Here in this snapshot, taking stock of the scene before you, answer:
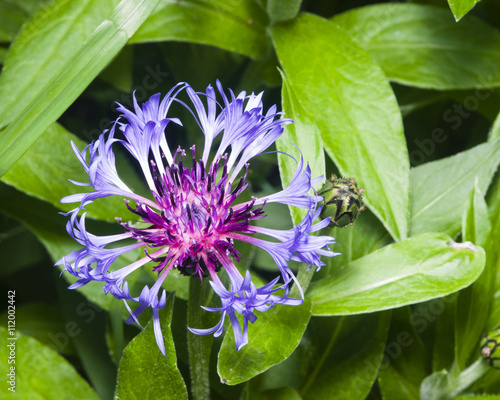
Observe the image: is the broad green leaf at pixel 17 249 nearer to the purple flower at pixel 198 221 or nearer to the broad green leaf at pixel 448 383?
the purple flower at pixel 198 221

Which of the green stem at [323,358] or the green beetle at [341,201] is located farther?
the green stem at [323,358]

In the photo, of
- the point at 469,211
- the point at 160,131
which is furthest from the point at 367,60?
the point at 160,131

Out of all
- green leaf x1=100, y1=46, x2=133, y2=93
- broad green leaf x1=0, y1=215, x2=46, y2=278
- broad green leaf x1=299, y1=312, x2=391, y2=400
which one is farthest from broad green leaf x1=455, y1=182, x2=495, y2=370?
broad green leaf x1=0, y1=215, x2=46, y2=278

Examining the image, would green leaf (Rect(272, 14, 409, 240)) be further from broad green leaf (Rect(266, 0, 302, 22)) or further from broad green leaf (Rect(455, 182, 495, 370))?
broad green leaf (Rect(455, 182, 495, 370))

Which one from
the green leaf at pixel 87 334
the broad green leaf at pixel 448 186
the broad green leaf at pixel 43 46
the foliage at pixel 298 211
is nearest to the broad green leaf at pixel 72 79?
the foliage at pixel 298 211

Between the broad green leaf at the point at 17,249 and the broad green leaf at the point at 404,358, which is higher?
the broad green leaf at the point at 17,249

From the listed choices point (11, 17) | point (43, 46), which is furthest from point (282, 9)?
point (11, 17)
